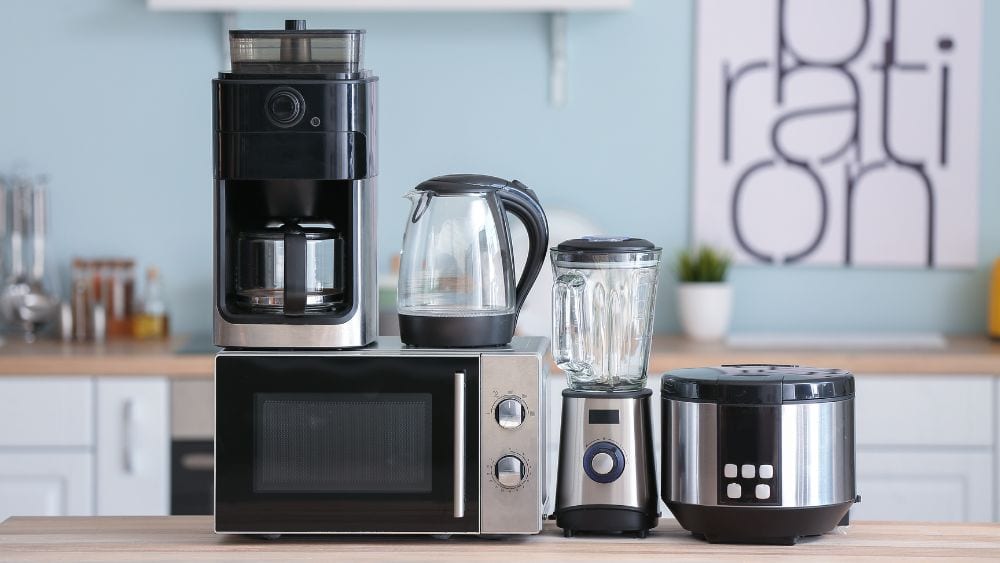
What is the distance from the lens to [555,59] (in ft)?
10.6

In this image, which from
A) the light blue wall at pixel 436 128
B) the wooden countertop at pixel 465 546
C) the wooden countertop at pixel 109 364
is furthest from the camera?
the light blue wall at pixel 436 128

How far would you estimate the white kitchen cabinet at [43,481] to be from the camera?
2801 millimetres

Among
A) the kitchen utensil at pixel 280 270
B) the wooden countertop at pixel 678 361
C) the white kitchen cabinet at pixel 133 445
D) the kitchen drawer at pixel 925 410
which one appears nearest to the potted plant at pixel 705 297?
the wooden countertop at pixel 678 361

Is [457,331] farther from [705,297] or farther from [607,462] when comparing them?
[705,297]

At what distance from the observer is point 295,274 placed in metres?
1.39

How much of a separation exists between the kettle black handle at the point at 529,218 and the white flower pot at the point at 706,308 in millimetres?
1740

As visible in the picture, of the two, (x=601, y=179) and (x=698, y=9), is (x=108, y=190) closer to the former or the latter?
(x=601, y=179)

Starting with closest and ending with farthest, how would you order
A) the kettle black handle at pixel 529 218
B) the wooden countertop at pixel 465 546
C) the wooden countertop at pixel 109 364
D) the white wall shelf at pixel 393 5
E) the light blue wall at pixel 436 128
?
1. the wooden countertop at pixel 465 546
2. the kettle black handle at pixel 529 218
3. the wooden countertop at pixel 109 364
4. the white wall shelf at pixel 393 5
5. the light blue wall at pixel 436 128

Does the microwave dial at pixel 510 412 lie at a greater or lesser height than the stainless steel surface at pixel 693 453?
greater

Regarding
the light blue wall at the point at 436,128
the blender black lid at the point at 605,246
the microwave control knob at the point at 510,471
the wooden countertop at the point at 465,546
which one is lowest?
the wooden countertop at the point at 465,546

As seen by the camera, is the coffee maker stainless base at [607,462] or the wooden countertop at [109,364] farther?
the wooden countertop at [109,364]

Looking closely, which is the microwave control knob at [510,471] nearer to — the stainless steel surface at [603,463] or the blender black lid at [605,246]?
the stainless steel surface at [603,463]

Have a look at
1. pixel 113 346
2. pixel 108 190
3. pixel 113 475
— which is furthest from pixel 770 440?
pixel 108 190

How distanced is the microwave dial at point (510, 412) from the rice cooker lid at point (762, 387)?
6.5 inches
